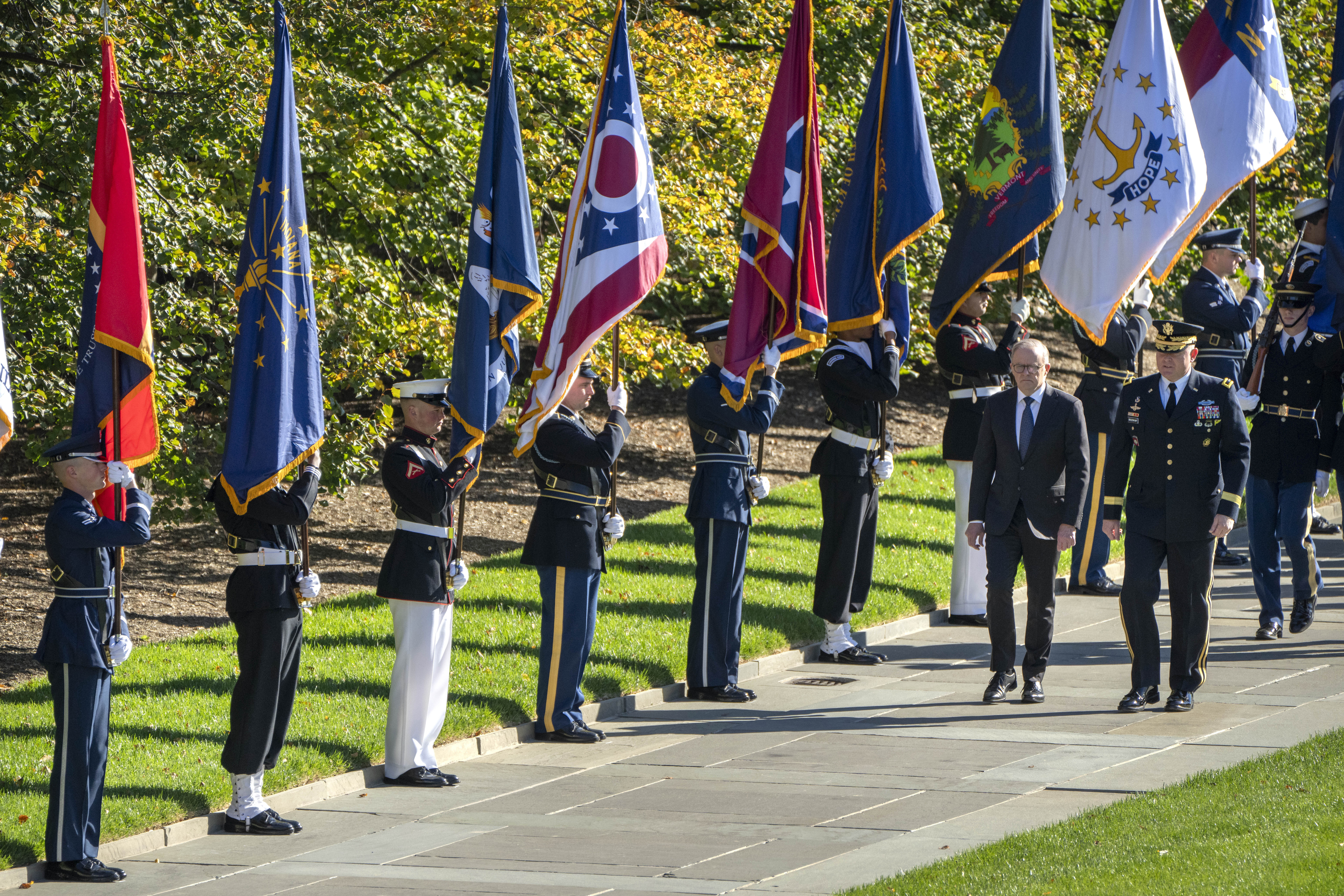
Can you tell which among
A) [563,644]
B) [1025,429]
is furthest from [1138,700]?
[563,644]

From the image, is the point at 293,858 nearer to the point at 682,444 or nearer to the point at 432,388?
the point at 432,388

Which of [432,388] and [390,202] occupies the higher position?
[390,202]

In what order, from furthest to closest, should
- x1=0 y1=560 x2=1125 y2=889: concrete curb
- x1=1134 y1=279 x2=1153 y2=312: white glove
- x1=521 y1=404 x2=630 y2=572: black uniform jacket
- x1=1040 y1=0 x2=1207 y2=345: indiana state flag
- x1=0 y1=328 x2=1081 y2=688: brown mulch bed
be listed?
x1=0 y1=328 x2=1081 y2=688: brown mulch bed
x1=1134 y1=279 x2=1153 y2=312: white glove
x1=1040 y1=0 x2=1207 y2=345: indiana state flag
x1=521 y1=404 x2=630 y2=572: black uniform jacket
x1=0 y1=560 x2=1125 y2=889: concrete curb

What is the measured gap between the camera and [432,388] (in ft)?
28.5

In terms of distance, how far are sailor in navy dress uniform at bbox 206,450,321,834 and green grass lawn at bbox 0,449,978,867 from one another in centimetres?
30

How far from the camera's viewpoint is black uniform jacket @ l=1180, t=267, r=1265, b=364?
13062 mm

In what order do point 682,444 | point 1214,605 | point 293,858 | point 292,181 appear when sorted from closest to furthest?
point 293,858 → point 292,181 → point 1214,605 → point 682,444

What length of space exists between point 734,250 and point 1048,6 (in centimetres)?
491

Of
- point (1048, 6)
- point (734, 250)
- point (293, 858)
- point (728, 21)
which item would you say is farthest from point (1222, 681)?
point (728, 21)

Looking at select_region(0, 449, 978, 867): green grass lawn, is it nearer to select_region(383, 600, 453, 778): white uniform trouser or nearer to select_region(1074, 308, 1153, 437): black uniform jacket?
select_region(383, 600, 453, 778): white uniform trouser

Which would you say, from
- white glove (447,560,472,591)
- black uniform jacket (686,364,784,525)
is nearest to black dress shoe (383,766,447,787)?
white glove (447,560,472,591)

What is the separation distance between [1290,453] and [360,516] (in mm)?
10731

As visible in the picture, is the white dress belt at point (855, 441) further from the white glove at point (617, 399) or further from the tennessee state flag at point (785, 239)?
the white glove at point (617, 399)

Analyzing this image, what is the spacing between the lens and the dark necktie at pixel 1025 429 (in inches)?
392
